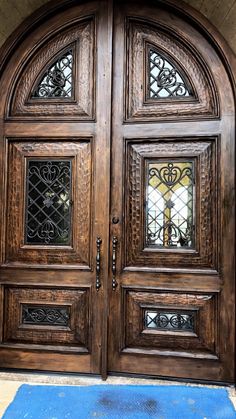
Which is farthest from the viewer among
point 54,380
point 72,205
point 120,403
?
point 72,205

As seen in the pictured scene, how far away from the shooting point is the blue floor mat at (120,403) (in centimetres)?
163

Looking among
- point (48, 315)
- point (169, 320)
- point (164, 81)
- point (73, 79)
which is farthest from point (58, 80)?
point (169, 320)

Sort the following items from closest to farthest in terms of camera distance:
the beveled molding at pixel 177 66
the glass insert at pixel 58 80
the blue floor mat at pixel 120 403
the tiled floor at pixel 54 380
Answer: the blue floor mat at pixel 120 403 < the tiled floor at pixel 54 380 < the beveled molding at pixel 177 66 < the glass insert at pixel 58 80

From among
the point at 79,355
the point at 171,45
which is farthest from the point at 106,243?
the point at 171,45

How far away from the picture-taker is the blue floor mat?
5.36 ft

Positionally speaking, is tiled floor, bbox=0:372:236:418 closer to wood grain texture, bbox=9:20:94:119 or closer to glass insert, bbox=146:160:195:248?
glass insert, bbox=146:160:195:248

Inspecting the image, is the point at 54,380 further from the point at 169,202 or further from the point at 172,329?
the point at 169,202

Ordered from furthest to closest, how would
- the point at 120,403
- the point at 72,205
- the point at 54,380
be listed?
the point at 72,205 < the point at 54,380 < the point at 120,403

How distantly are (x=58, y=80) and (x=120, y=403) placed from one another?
82.2 inches

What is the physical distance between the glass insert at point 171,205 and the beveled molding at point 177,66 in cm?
33

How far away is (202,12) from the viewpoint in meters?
2.00

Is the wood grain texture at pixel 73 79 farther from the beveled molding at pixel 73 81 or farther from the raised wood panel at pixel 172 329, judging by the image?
the raised wood panel at pixel 172 329

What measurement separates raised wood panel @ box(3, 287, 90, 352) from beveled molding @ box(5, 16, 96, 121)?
1.20m

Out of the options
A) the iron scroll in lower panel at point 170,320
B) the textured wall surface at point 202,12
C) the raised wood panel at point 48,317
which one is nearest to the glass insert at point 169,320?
the iron scroll in lower panel at point 170,320
